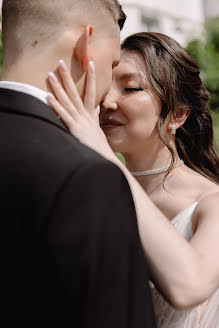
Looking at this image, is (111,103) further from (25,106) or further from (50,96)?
(25,106)

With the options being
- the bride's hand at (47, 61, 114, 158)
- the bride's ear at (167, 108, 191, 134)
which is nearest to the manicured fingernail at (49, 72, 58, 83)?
the bride's hand at (47, 61, 114, 158)

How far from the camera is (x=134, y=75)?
10.5 ft

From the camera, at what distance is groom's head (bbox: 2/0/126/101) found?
6.10ft

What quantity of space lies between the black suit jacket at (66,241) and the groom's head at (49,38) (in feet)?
1.20

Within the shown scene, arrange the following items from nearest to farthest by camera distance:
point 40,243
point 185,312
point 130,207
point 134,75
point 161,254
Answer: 1. point 40,243
2. point 130,207
3. point 161,254
4. point 185,312
5. point 134,75

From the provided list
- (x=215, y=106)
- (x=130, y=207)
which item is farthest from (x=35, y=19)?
(x=215, y=106)

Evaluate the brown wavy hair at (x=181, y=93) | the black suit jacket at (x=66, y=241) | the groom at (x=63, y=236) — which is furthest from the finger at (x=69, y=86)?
the brown wavy hair at (x=181, y=93)

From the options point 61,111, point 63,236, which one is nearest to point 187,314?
point 61,111

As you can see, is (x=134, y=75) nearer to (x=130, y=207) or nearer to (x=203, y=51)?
(x=130, y=207)

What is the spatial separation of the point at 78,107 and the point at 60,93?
0.18m

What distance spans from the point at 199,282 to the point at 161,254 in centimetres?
22

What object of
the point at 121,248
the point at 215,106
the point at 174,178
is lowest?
the point at 215,106

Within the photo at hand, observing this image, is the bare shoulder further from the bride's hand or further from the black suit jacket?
the black suit jacket

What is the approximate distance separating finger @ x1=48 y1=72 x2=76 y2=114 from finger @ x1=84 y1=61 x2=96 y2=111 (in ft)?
0.27
